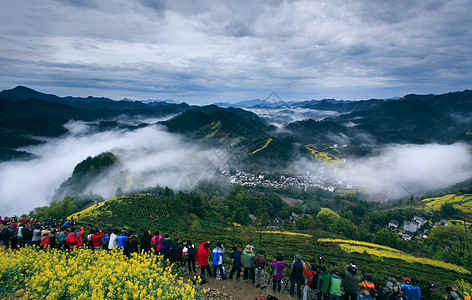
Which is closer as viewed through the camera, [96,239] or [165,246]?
[165,246]

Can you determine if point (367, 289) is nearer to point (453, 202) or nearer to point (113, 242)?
point (113, 242)

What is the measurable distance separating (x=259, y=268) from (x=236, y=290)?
1558mm

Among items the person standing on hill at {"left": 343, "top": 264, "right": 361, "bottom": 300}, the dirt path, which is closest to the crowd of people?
the person standing on hill at {"left": 343, "top": 264, "right": 361, "bottom": 300}

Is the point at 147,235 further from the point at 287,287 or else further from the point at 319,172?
the point at 319,172

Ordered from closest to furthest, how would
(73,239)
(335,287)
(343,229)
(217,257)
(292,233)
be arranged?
(335,287)
(217,257)
(73,239)
(292,233)
(343,229)

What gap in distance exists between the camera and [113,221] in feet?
117

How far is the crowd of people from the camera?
8.56m

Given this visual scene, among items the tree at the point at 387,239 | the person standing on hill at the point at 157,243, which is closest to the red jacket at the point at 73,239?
the person standing on hill at the point at 157,243

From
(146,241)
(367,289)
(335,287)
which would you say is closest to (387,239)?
(367,289)

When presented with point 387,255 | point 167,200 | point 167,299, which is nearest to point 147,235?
point 167,299

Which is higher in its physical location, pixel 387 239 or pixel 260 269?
pixel 260 269

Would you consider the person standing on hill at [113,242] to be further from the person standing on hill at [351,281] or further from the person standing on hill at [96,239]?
the person standing on hill at [351,281]

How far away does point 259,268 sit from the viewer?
9961 mm

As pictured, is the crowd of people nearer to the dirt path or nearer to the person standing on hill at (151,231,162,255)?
the person standing on hill at (151,231,162,255)
